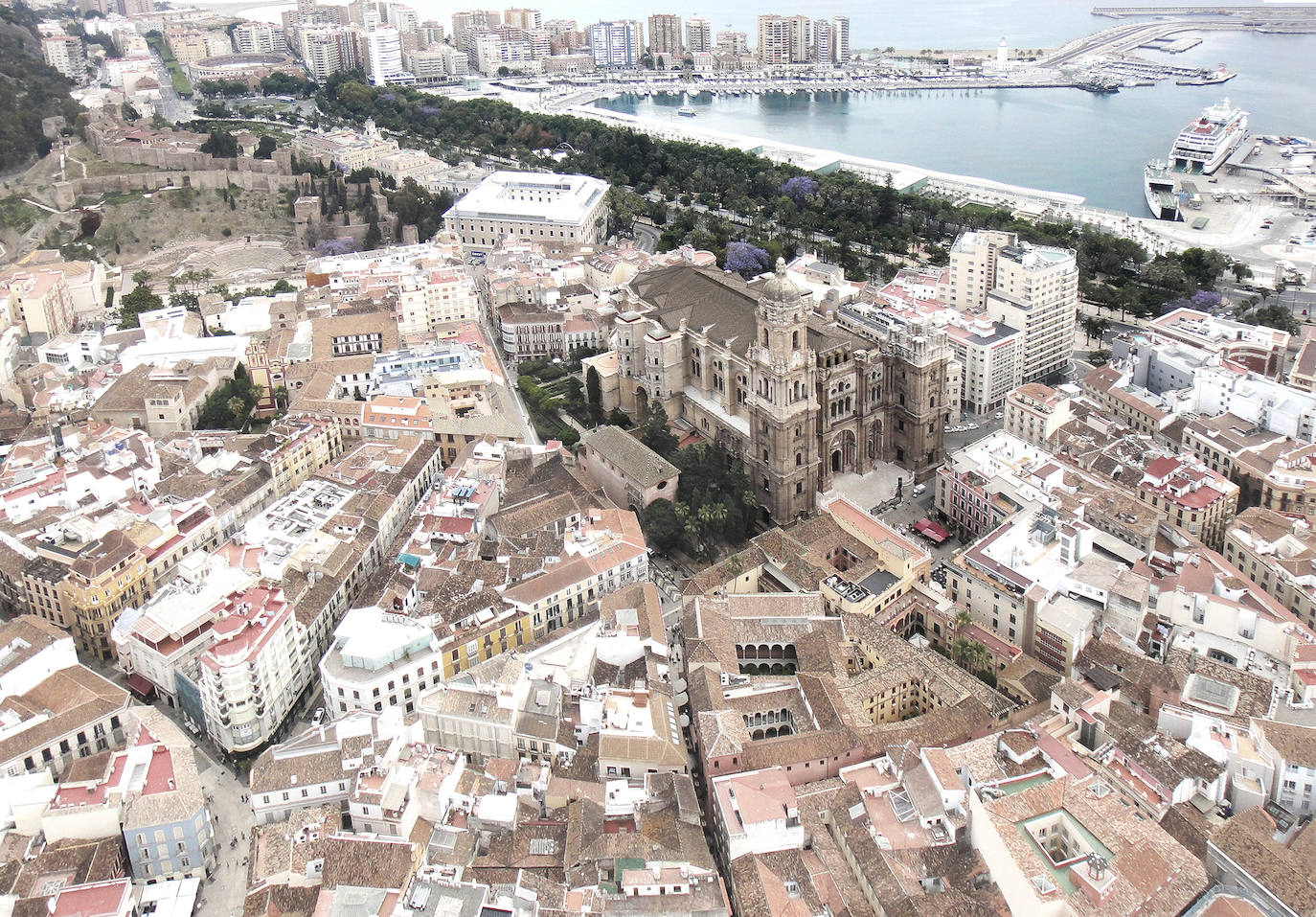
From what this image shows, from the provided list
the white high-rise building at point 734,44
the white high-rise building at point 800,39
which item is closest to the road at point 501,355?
the white high-rise building at point 734,44

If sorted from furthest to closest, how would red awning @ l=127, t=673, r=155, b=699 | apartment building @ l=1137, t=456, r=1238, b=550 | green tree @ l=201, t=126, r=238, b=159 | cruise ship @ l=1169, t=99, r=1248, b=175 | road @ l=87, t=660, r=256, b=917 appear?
1. cruise ship @ l=1169, t=99, r=1248, b=175
2. green tree @ l=201, t=126, r=238, b=159
3. apartment building @ l=1137, t=456, r=1238, b=550
4. red awning @ l=127, t=673, r=155, b=699
5. road @ l=87, t=660, r=256, b=917

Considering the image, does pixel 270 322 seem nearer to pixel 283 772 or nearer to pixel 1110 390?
pixel 283 772

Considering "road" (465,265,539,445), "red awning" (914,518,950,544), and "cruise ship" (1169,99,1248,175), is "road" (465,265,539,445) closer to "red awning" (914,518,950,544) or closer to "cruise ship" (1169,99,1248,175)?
"red awning" (914,518,950,544)

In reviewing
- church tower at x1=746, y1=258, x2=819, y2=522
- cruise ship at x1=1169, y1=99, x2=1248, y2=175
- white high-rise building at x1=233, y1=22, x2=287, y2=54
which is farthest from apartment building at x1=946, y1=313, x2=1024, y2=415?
white high-rise building at x1=233, y1=22, x2=287, y2=54

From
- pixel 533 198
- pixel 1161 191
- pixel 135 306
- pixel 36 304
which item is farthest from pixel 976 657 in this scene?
pixel 1161 191

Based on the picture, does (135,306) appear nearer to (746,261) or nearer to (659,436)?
(659,436)

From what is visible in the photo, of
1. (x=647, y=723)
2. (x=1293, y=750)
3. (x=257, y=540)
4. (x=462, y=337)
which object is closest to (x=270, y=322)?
(x=462, y=337)
